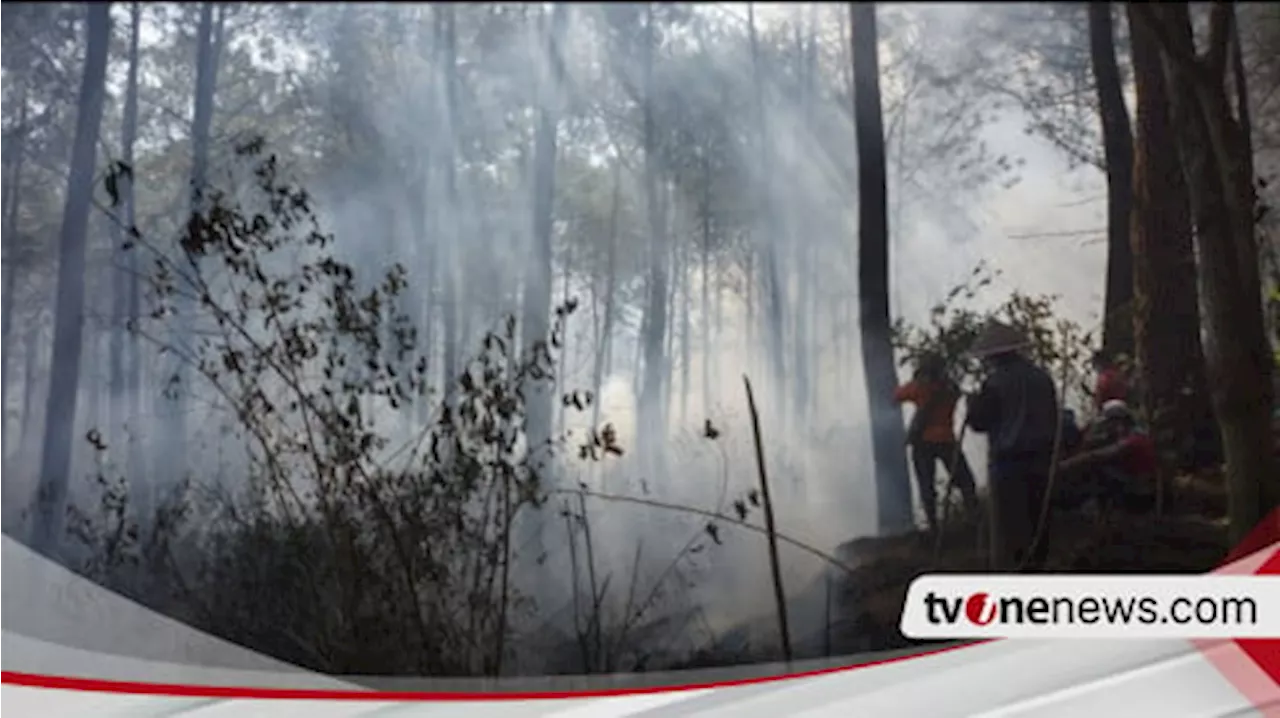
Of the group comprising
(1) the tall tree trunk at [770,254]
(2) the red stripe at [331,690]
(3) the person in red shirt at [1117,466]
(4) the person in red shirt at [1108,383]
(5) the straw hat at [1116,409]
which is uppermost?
(1) the tall tree trunk at [770,254]

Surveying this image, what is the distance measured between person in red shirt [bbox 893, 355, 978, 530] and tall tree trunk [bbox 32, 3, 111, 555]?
77cm

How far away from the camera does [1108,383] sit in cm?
118

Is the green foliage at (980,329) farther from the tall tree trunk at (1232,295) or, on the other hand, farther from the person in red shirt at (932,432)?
the tall tree trunk at (1232,295)

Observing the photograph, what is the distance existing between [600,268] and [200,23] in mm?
609

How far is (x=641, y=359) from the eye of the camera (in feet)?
3.94

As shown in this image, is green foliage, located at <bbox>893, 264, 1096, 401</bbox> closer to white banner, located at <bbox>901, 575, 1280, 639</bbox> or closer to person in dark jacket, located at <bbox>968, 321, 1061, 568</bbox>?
person in dark jacket, located at <bbox>968, 321, 1061, 568</bbox>

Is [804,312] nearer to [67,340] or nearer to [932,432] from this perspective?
[932,432]

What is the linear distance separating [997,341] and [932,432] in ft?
0.35

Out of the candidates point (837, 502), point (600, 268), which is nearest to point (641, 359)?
point (600, 268)

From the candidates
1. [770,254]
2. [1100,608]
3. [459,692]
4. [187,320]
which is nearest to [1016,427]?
[1100,608]

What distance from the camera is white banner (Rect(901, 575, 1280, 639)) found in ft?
3.67

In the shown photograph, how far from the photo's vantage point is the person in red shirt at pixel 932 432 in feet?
3.86

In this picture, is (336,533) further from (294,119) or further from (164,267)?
(294,119)

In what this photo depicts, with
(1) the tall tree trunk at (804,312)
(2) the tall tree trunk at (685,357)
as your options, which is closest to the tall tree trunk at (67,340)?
(2) the tall tree trunk at (685,357)
